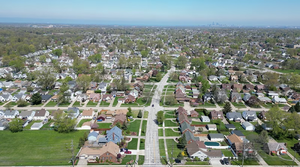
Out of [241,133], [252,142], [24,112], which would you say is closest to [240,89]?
[241,133]

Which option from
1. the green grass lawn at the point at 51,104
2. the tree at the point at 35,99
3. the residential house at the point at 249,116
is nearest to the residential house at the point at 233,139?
the residential house at the point at 249,116

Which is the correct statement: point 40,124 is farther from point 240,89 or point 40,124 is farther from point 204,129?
point 240,89

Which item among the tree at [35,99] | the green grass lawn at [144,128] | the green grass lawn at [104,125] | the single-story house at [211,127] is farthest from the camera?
the tree at [35,99]

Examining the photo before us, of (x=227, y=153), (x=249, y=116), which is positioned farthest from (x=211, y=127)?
(x=249, y=116)

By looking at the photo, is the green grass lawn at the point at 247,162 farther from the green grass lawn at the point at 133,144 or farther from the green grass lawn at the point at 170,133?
the green grass lawn at the point at 133,144

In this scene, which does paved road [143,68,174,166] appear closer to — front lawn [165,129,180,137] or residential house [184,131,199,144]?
front lawn [165,129,180,137]
